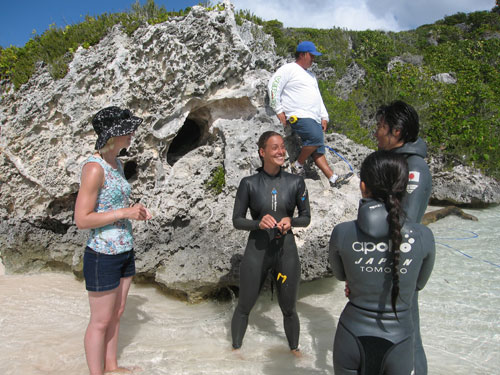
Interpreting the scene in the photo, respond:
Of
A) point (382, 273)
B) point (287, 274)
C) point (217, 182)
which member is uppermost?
point (217, 182)

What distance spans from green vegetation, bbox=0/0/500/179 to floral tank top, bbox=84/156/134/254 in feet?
7.54

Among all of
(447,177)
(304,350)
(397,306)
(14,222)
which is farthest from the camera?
(447,177)

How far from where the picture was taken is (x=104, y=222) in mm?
2553

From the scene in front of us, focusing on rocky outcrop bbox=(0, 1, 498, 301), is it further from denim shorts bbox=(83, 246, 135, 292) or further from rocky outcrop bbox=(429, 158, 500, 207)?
rocky outcrop bbox=(429, 158, 500, 207)

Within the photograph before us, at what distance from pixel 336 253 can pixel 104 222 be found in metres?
1.63

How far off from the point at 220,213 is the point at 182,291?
3.71ft

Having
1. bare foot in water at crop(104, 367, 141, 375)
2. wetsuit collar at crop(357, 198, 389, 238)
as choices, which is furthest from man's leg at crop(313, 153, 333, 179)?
bare foot in water at crop(104, 367, 141, 375)

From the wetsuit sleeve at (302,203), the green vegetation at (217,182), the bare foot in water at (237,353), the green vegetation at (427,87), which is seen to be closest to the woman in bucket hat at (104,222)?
the bare foot in water at (237,353)

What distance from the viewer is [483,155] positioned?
428 inches

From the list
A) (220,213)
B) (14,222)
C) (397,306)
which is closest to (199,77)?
(220,213)

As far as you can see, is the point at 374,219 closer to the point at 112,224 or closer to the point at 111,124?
the point at 112,224

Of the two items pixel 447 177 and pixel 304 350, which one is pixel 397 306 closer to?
pixel 304 350

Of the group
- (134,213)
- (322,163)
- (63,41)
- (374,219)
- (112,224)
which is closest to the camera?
(374,219)

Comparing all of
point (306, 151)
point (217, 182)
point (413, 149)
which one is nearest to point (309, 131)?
point (306, 151)
